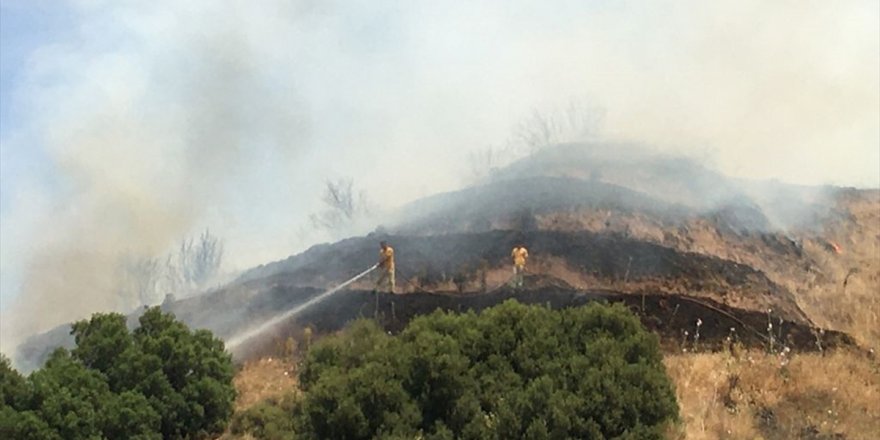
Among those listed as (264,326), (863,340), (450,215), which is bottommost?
(863,340)

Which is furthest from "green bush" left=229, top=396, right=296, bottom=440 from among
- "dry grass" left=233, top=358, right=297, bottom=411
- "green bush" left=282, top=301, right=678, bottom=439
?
"green bush" left=282, top=301, right=678, bottom=439

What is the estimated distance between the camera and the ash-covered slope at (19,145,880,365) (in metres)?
21.0

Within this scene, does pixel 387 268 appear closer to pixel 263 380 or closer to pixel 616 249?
pixel 263 380

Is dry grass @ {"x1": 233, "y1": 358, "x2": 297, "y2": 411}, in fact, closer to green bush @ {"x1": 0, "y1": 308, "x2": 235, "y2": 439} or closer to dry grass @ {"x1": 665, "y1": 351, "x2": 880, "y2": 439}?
green bush @ {"x1": 0, "y1": 308, "x2": 235, "y2": 439}

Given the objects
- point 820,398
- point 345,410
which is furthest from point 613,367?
point 820,398

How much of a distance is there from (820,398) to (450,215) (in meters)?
18.4

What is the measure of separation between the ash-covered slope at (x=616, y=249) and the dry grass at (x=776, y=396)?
3.13 m

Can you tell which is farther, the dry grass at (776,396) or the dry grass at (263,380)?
the dry grass at (263,380)

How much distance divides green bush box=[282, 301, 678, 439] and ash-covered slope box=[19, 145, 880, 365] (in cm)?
811

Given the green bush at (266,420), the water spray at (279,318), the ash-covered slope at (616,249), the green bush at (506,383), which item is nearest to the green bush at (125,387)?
the green bush at (266,420)

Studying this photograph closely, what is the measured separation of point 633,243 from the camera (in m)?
23.3

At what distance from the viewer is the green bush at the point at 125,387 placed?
12.6 meters

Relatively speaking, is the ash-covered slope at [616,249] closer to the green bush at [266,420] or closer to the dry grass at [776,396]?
the dry grass at [776,396]

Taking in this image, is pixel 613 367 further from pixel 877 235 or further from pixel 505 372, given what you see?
pixel 877 235
